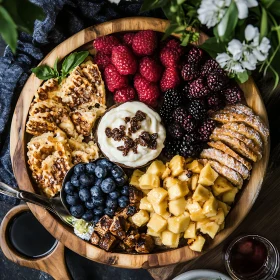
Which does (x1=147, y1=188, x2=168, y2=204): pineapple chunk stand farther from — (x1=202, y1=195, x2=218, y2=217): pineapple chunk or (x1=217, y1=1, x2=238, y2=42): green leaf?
(x1=217, y1=1, x2=238, y2=42): green leaf

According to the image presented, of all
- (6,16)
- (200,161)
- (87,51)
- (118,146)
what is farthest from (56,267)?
(6,16)

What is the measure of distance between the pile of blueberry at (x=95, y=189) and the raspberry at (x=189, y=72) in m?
0.52

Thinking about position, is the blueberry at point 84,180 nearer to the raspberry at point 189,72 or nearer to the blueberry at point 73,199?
the blueberry at point 73,199

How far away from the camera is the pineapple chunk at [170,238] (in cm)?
240

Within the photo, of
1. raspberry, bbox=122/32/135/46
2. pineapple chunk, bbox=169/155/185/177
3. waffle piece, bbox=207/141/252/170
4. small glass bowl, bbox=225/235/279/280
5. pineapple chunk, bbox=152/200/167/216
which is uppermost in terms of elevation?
raspberry, bbox=122/32/135/46

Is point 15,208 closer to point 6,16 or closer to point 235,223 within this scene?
point 235,223

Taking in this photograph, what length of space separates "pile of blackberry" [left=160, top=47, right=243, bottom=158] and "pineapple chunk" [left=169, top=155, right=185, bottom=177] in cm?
7

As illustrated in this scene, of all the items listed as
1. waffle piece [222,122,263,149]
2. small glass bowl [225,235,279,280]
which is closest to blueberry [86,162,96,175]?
waffle piece [222,122,263,149]

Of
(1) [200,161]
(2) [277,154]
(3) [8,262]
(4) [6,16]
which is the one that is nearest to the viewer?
(4) [6,16]

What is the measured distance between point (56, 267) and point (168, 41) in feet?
4.13

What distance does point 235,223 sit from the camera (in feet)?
8.17

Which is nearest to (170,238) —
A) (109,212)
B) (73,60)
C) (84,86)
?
(109,212)

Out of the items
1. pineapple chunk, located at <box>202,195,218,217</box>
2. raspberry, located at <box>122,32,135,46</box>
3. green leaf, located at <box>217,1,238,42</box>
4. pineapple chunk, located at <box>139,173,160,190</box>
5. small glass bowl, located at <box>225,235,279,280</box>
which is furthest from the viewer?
small glass bowl, located at <box>225,235,279,280</box>

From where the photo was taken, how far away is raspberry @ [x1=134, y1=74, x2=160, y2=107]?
98.1 inches
